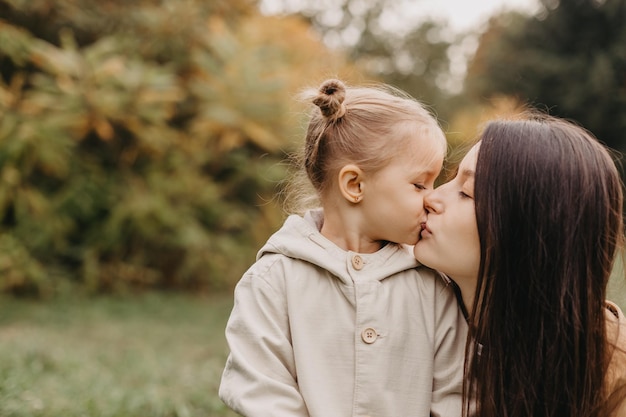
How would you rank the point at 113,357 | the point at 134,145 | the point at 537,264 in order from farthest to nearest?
Result: 1. the point at 134,145
2. the point at 113,357
3. the point at 537,264

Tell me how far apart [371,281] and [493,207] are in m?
0.42

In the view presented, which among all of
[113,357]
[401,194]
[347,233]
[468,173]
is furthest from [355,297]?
[113,357]

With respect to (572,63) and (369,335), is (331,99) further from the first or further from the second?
(572,63)

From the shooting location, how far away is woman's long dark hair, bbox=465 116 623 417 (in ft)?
6.35

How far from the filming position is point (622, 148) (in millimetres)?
14266

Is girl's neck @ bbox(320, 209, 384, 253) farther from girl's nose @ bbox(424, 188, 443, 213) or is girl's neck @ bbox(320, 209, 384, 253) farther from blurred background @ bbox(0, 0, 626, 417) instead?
blurred background @ bbox(0, 0, 626, 417)

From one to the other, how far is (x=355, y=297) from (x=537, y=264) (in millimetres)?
531

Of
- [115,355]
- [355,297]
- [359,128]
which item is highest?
[359,128]

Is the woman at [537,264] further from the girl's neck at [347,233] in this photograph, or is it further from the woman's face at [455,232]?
the girl's neck at [347,233]

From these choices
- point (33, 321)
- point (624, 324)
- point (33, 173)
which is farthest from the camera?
point (33, 173)

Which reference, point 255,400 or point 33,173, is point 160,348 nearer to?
point 33,173

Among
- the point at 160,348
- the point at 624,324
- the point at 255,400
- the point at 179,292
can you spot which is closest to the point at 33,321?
the point at 160,348

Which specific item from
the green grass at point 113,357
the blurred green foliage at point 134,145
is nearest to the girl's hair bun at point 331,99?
the green grass at point 113,357

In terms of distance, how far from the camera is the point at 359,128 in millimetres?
2158
